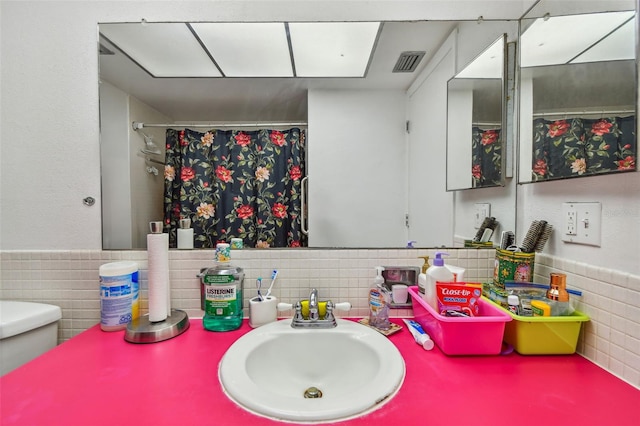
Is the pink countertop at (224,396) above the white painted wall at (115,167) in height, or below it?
below

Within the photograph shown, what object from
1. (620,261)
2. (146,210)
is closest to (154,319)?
(146,210)

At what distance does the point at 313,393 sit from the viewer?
74 centimetres

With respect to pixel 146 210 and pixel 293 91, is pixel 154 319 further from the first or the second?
pixel 293 91

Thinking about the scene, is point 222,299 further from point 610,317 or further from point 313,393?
point 610,317

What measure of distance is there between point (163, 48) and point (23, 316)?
3.21ft

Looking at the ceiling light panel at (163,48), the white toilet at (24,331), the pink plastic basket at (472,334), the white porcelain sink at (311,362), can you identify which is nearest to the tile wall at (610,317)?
the pink plastic basket at (472,334)

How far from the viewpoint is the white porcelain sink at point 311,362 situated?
2.04ft

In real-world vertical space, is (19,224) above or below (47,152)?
below

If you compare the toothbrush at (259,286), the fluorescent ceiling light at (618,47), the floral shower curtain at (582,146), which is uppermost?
the fluorescent ceiling light at (618,47)

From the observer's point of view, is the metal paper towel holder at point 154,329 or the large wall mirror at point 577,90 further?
the metal paper towel holder at point 154,329

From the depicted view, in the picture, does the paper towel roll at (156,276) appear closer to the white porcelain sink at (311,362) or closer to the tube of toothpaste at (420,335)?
the white porcelain sink at (311,362)

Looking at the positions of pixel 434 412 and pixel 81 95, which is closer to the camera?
pixel 434 412

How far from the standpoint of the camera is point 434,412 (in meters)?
0.53

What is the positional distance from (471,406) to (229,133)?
1.04m
